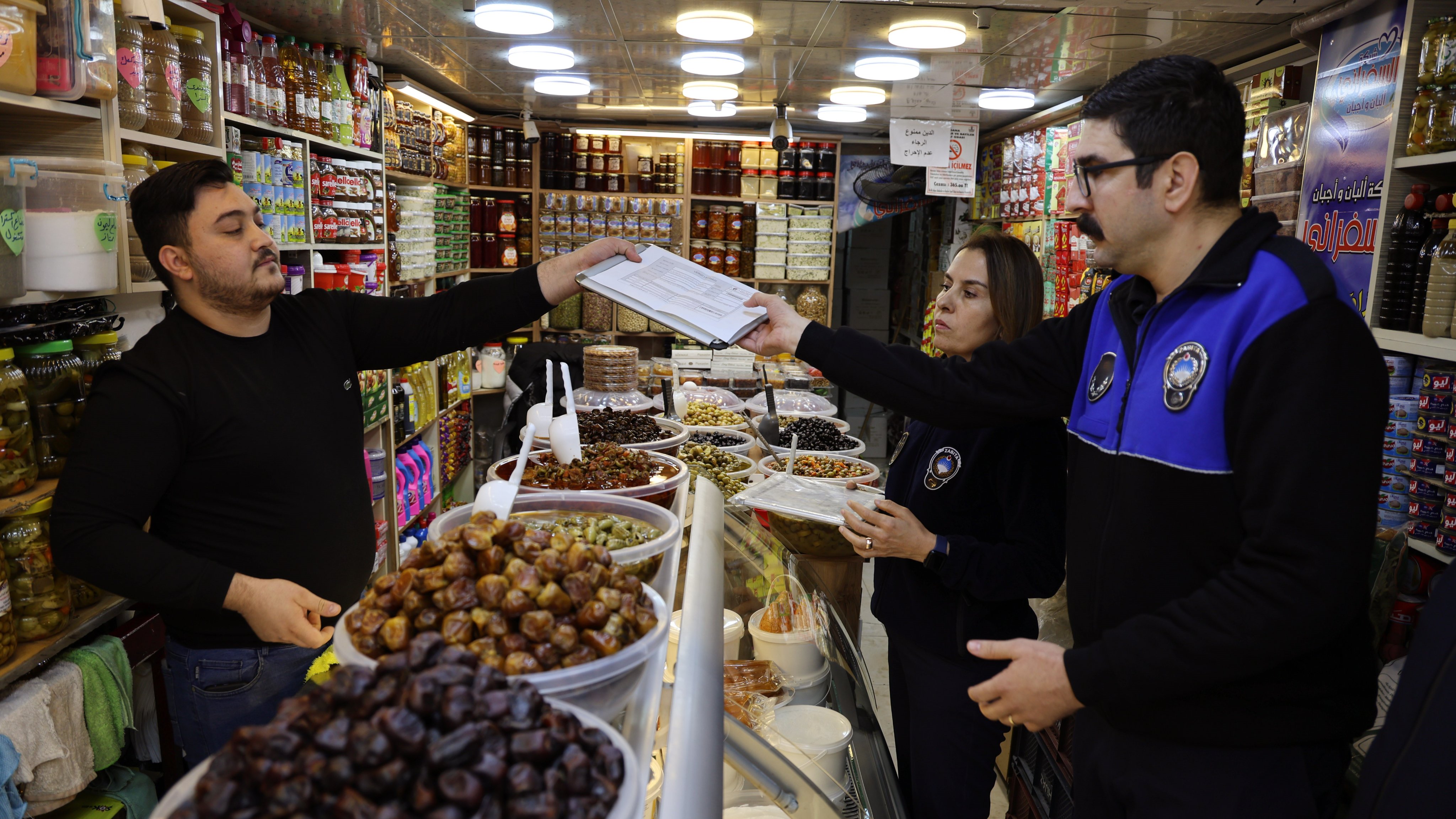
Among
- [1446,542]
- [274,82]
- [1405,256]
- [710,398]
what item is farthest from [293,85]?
[1446,542]

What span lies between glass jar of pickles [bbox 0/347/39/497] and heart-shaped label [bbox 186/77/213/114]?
1235 millimetres

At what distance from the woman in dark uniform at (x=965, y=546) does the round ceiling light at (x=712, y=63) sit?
9.41 feet

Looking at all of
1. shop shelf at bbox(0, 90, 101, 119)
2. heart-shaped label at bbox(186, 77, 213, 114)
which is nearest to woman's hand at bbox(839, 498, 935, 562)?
shop shelf at bbox(0, 90, 101, 119)

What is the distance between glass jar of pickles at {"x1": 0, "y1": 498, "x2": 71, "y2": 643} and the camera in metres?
1.97

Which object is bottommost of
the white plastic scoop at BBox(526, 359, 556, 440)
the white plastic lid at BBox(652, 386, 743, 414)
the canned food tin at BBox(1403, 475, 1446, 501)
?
the white plastic lid at BBox(652, 386, 743, 414)

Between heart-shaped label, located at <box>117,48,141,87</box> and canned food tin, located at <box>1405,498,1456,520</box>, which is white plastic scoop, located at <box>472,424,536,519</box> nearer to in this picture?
heart-shaped label, located at <box>117,48,141,87</box>

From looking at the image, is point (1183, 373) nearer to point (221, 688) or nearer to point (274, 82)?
point (221, 688)

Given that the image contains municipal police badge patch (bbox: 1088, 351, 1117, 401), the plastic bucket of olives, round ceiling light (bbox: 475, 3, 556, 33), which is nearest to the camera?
municipal police badge patch (bbox: 1088, 351, 1117, 401)

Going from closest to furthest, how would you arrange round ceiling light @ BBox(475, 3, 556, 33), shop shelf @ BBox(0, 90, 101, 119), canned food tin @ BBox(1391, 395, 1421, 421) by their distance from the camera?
shop shelf @ BBox(0, 90, 101, 119), canned food tin @ BBox(1391, 395, 1421, 421), round ceiling light @ BBox(475, 3, 556, 33)

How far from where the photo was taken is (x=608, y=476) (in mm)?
1902

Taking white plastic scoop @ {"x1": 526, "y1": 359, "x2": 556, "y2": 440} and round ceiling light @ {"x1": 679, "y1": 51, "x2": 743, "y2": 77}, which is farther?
round ceiling light @ {"x1": 679, "y1": 51, "x2": 743, "y2": 77}

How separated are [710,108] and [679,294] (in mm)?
4929

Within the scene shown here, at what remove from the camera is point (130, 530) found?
167cm

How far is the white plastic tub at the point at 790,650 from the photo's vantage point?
2.28m
